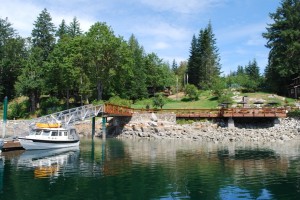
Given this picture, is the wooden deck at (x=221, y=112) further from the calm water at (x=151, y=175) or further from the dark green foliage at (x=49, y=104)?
the dark green foliage at (x=49, y=104)

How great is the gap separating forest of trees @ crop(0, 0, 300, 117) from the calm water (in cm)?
3452

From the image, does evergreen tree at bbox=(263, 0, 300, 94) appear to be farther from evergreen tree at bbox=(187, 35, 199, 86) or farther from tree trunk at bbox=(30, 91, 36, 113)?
tree trunk at bbox=(30, 91, 36, 113)

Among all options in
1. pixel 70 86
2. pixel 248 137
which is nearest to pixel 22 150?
pixel 248 137

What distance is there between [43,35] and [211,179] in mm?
70183

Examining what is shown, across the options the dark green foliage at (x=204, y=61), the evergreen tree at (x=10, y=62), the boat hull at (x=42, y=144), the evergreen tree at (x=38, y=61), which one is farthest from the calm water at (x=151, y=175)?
the dark green foliage at (x=204, y=61)

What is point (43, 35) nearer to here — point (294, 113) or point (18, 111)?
point (18, 111)

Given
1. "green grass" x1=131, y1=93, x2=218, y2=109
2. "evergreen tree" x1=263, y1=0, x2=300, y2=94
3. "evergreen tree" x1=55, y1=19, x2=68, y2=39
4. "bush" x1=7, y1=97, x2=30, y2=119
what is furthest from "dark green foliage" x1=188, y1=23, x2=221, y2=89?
"bush" x1=7, y1=97, x2=30, y2=119

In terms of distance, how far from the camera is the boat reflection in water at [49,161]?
27.5 meters

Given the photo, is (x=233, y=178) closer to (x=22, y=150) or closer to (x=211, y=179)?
(x=211, y=179)

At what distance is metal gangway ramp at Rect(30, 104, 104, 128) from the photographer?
45406 millimetres

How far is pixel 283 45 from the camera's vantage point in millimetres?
74188

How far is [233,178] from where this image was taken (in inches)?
969

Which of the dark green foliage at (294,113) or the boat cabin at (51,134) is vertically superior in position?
the dark green foliage at (294,113)

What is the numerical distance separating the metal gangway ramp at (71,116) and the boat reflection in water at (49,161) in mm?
5292
